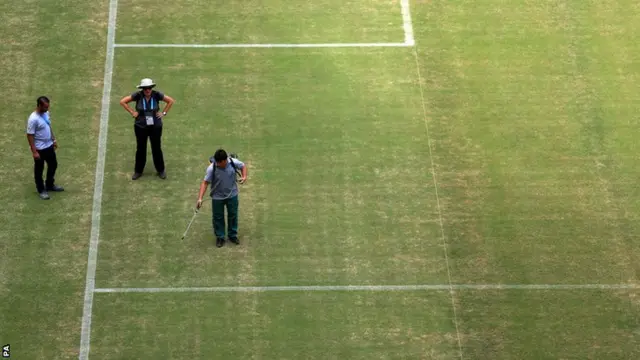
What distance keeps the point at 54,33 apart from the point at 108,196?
15.8 feet

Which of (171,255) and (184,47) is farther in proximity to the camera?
(184,47)

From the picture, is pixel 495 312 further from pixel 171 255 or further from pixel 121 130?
pixel 121 130

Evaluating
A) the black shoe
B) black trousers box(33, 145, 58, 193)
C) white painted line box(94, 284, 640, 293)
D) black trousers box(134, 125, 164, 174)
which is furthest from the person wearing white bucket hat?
white painted line box(94, 284, 640, 293)

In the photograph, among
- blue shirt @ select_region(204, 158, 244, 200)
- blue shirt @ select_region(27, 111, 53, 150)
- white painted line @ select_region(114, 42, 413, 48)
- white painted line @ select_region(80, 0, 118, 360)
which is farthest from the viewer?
white painted line @ select_region(114, 42, 413, 48)

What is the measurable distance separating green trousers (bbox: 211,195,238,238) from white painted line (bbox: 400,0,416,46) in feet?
20.3

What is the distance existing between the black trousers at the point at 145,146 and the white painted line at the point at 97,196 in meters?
0.70

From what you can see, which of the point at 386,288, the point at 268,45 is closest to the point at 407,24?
the point at 268,45

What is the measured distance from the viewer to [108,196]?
945 inches

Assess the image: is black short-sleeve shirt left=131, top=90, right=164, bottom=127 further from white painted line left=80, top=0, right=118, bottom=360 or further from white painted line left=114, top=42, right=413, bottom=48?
white painted line left=114, top=42, right=413, bottom=48

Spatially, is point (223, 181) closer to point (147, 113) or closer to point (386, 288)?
point (147, 113)

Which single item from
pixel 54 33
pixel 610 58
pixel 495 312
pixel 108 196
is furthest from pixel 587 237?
pixel 54 33

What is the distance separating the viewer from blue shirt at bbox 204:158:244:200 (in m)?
22.1

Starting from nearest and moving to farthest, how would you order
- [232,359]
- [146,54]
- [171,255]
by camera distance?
[232,359]
[171,255]
[146,54]

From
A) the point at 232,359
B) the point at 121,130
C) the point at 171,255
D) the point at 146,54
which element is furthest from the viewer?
the point at 146,54
